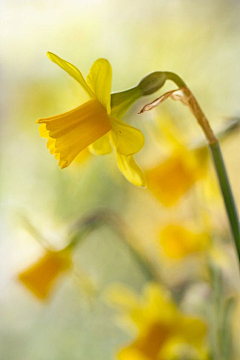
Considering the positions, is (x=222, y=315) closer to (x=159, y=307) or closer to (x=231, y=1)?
(x=159, y=307)

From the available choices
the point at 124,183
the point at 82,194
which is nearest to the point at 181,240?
the point at 124,183

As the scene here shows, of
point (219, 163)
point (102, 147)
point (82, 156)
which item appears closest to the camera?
point (219, 163)

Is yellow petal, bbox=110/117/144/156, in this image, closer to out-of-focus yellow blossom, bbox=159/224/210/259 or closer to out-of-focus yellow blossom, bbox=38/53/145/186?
out-of-focus yellow blossom, bbox=38/53/145/186

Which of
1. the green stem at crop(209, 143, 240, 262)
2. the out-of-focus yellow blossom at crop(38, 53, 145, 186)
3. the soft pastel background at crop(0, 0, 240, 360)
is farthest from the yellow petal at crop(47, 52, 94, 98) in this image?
the soft pastel background at crop(0, 0, 240, 360)

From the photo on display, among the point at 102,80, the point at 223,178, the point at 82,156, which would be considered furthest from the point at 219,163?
the point at 82,156

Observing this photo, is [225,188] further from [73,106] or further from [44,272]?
[73,106]

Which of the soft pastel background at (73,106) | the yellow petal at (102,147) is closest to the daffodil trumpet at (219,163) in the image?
the yellow petal at (102,147)
